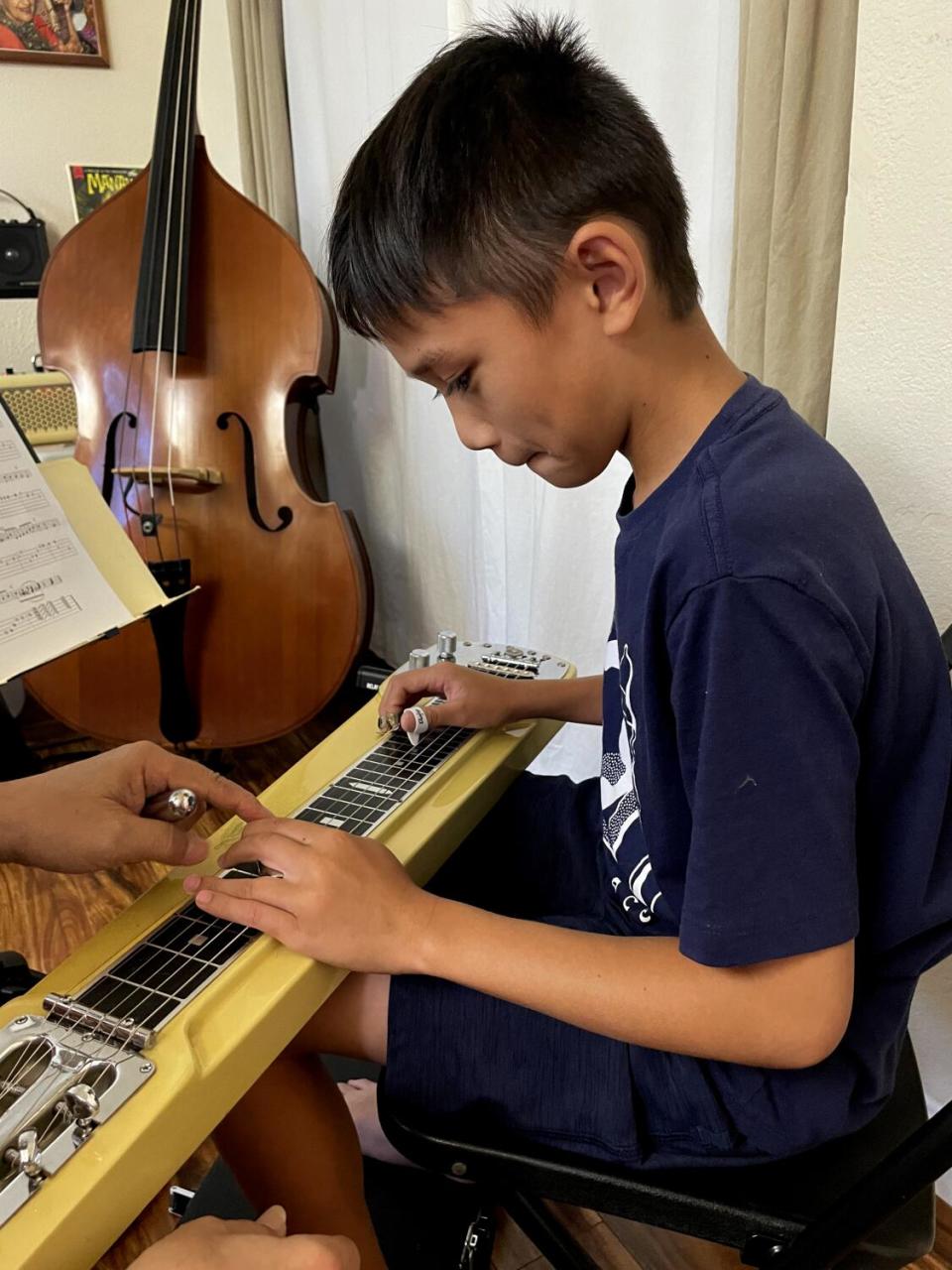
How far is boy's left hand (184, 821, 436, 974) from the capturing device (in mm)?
552

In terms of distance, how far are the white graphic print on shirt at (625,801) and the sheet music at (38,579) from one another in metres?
0.40

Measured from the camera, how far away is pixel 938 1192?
3.16 ft

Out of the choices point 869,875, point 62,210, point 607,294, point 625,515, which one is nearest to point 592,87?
point 607,294

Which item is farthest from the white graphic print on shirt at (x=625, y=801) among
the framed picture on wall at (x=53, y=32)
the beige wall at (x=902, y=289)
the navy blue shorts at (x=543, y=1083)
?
the framed picture on wall at (x=53, y=32)

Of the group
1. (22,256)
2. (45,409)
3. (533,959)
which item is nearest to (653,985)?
(533,959)

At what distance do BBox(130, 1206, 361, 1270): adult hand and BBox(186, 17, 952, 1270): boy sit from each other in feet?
0.47

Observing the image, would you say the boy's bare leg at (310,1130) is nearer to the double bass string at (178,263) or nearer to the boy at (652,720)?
the boy at (652,720)

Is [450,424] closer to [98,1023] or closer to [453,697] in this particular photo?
[453,697]

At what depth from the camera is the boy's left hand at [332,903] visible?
1.81 feet

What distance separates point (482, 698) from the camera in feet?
2.78

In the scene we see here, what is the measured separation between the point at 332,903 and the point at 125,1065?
15 cm

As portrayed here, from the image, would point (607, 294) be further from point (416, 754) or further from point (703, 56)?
point (703, 56)

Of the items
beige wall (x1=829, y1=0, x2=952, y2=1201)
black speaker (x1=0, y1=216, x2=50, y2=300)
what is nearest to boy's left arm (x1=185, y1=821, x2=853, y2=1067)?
beige wall (x1=829, y1=0, x2=952, y2=1201)

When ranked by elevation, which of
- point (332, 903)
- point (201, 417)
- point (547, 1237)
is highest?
point (201, 417)
